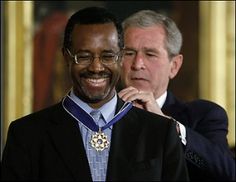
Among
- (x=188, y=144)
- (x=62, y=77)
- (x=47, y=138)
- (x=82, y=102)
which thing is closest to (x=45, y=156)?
(x=47, y=138)

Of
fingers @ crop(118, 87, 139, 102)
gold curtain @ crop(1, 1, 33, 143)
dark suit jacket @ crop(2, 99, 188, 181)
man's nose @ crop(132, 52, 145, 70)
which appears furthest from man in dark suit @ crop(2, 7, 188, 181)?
gold curtain @ crop(1, 1, 33, 143)

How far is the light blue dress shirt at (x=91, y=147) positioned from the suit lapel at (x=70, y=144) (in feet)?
0.06

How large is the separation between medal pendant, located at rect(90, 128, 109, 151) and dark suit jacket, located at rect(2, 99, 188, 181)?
16 millimetres

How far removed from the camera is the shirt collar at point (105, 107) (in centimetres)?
157

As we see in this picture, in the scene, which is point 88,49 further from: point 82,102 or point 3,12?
point 3,12

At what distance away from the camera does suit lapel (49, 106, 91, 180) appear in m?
1.49

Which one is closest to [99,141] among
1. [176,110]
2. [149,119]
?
[149,119]

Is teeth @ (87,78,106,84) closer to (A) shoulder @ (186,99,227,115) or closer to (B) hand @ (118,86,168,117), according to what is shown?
(B) hand @ (118,86,168,117)

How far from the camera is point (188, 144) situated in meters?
2.07

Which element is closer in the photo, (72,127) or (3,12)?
(72,127)

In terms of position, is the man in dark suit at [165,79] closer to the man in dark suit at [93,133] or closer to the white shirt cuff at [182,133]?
the white shirt cuff at [182,133]

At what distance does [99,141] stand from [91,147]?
0.07 ft

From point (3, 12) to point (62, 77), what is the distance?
1.40ft

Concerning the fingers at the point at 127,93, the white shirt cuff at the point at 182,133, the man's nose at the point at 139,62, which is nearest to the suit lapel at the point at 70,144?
the fingers at the point at 127,93
